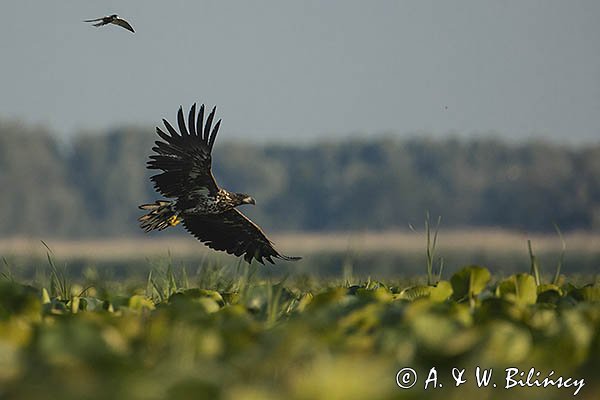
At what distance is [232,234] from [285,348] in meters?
6.47

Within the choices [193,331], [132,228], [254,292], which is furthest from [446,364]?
[132,228]

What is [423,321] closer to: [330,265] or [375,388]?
[375,388]

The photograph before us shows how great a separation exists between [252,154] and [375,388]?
282 ft

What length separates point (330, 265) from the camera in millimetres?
23891

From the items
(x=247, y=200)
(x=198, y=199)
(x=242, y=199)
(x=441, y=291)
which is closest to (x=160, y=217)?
(x=198, y=199)

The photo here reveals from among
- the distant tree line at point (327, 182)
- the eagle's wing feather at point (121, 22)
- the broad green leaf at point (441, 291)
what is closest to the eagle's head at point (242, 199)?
the eagle's wing feather at point (121, 22)

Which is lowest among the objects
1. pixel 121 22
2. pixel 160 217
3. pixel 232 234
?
pixel 232 234

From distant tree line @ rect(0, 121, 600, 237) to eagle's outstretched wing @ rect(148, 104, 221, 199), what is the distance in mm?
52292

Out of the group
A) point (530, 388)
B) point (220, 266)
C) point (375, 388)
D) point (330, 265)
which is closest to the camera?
point (375, 388)

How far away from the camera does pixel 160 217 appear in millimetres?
8750

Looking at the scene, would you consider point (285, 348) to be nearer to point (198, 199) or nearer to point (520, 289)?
point (520, 289)

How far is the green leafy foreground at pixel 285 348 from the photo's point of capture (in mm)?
2068

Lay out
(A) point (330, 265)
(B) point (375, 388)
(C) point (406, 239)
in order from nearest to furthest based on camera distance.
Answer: (B) point (375, 388)
(A) point (330, 265)
(C) point (406, 239)

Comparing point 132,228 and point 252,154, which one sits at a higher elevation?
point 252,154
